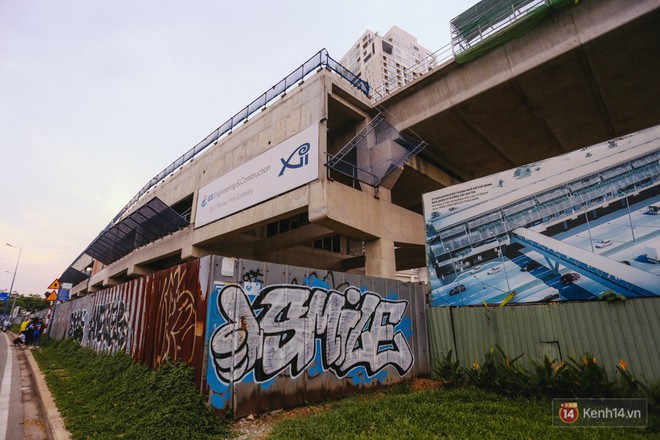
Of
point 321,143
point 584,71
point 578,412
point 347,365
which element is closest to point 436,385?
point 347,365

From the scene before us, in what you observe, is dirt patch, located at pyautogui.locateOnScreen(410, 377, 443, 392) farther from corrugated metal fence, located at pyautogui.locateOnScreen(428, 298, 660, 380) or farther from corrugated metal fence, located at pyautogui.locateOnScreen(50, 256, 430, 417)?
corrugated metal fence, located at pyautogui.locateOnScreen(428, 298, 660, 380)

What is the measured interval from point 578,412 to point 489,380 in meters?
1.76

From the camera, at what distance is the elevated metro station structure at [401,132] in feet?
37.9

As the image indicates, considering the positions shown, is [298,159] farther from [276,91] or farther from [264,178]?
[276,91]

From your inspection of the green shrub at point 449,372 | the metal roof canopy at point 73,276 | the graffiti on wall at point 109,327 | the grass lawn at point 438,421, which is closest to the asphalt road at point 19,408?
the graffiti on wall at point 109,327

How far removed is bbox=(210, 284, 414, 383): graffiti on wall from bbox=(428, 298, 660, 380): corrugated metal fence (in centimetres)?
151

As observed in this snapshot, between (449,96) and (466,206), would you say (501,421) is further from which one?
(449,96)

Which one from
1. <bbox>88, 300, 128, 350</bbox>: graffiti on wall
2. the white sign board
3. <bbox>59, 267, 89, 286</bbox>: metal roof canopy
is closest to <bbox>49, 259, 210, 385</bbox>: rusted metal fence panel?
<bbox>88, 300, 128, 350</bbox>: graffiti on wall

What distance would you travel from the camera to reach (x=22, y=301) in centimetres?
8444

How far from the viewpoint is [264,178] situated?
48.4 feet

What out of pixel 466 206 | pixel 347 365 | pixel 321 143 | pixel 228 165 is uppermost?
pixel 228 165

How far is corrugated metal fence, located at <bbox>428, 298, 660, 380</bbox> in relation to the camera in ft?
21.0

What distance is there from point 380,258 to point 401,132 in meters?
5.91

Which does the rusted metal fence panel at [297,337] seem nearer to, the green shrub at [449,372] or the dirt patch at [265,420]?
the dirt patch at [265,420]
